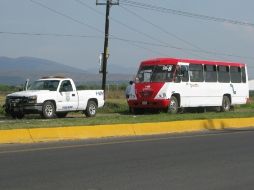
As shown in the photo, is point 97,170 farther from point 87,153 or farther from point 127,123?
point 127,123

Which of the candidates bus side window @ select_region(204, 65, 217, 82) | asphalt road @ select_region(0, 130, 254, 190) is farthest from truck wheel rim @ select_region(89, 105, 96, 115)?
asphalt road @ select_region(0, 130, 254, 190)

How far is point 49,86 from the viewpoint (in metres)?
26.7

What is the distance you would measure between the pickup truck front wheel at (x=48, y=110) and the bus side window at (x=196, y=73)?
8.39 meters

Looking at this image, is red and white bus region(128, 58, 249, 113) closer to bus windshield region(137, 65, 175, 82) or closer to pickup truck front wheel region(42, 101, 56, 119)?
bus windshield region(137, 65, 175, 82)

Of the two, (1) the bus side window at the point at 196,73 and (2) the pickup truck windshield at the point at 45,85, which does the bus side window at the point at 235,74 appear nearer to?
(1) the bus side window at the point at 196,73

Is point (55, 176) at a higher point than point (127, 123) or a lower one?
lower

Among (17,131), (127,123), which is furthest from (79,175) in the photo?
(127,123)

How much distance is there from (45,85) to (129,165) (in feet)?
50.9

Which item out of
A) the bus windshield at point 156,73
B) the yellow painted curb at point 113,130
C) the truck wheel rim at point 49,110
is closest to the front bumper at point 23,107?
the truck wheel rim at point 49,110

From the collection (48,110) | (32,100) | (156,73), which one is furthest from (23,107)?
(156,73)

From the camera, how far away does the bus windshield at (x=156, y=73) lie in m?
30.0

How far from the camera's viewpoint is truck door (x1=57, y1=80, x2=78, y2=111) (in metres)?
26.5

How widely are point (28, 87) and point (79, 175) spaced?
56.3 ft

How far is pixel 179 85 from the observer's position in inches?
1196
